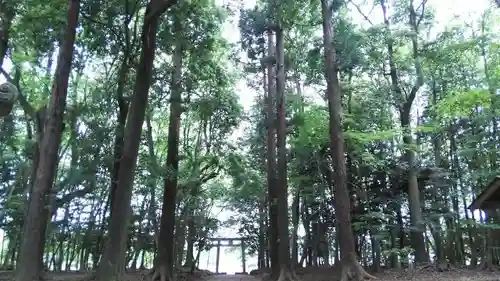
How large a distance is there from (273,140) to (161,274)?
5.19 m

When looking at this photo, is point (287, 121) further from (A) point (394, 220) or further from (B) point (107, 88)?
(B) point (107, 88)

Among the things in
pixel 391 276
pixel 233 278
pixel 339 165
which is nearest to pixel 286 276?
pixel 391 276

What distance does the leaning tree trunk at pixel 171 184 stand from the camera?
1172 cm

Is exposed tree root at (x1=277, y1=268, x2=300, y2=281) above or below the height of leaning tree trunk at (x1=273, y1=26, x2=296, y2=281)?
below

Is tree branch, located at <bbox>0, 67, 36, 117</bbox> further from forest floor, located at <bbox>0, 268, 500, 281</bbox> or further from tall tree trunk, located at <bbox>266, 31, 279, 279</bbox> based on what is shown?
tall tree trunk, located at <bbox>266, 31, 279, 279</bbox>

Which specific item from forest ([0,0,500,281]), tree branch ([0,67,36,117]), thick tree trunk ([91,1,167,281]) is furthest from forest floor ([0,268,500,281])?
tree branch ([0,67,36,117])

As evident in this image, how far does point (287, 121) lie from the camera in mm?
14359

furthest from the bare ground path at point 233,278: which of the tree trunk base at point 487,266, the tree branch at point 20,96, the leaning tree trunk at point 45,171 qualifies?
the leaning tree trunk at point 45,171

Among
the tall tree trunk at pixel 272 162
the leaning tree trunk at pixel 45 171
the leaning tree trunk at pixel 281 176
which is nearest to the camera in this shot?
the leaning tree trunk at pixel 45 171

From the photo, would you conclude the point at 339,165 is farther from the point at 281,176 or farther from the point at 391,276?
the point at 391,276

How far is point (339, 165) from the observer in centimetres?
1159

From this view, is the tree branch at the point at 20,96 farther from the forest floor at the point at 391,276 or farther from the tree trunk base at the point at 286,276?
the tree trunk base at the point at 286,276

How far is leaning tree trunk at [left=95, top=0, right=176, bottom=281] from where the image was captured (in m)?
7.75

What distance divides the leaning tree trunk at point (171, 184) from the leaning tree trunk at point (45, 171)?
10.9 feet
